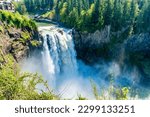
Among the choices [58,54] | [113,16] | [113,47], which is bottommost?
[113,47]

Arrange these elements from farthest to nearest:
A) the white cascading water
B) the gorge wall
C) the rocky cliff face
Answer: the gorge wall → the white cascading water → the rocky cliff face

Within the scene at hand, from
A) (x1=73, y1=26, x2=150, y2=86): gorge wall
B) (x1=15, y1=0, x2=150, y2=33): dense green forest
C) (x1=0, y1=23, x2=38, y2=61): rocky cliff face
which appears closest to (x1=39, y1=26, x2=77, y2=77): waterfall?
(x1=73, y1=26, x2=150, y2=86): gorge wall

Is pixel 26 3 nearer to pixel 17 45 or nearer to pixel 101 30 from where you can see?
pixel 101 30

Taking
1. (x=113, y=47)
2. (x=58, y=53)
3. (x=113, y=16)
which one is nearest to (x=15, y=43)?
(x=58, y=53)

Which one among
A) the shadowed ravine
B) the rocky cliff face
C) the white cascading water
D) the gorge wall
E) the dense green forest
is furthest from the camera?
the dense green forest

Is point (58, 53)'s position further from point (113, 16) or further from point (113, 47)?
point (113, 16)

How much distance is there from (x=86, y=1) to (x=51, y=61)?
1977 centimetres

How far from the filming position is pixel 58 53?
154 ft

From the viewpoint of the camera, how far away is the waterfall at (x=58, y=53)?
45.2m

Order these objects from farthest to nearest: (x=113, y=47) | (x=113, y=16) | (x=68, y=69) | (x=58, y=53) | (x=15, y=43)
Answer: (x=113, y=16) → (x=113, y=47) → (x=68, y=69) → (x=58, y=53) → (x=15, y=43)

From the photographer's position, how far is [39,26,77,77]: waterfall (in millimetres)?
45188

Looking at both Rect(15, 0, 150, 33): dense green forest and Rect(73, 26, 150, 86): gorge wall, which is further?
Rect(15, 0, 150, 33): dense green forest

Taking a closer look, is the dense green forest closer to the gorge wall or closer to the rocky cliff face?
the gorge wall

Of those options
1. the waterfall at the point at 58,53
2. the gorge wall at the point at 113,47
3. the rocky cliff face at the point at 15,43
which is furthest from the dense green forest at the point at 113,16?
the rocky cliff face at the point at 15,43
